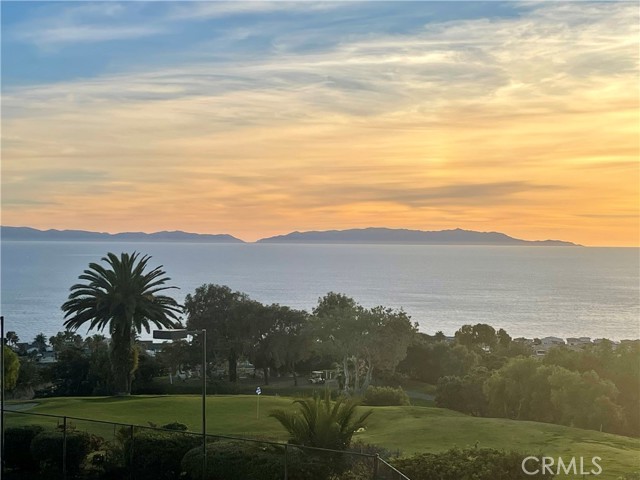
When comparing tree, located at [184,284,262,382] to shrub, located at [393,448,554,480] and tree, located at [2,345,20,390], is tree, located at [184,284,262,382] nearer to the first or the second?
tree, located at [2,345,20,390]

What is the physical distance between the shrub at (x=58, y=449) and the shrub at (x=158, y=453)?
1.51 m

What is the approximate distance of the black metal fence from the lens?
645 inches

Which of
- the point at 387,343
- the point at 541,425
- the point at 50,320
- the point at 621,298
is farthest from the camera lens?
the point at 621,298

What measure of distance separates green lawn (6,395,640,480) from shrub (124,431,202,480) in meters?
5.51

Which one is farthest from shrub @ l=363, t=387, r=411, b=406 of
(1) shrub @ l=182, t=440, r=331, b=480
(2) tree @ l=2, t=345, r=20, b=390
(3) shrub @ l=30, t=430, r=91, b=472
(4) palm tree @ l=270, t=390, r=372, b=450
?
(1) shrub @ l=182, t=440, r=331, b=480

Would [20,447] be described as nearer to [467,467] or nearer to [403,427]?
[467,467]

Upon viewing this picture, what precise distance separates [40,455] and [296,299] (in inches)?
6328

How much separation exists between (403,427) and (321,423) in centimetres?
1056

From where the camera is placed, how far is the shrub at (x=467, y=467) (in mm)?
17156

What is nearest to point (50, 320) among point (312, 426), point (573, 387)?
point (573, 387)

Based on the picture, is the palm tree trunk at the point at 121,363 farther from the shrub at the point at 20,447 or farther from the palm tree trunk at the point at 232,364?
the shrub at the point at 20,447

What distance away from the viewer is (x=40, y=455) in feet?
66.4

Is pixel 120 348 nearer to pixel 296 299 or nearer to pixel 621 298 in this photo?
pixel 296 299

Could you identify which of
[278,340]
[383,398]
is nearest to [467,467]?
[383,398]
